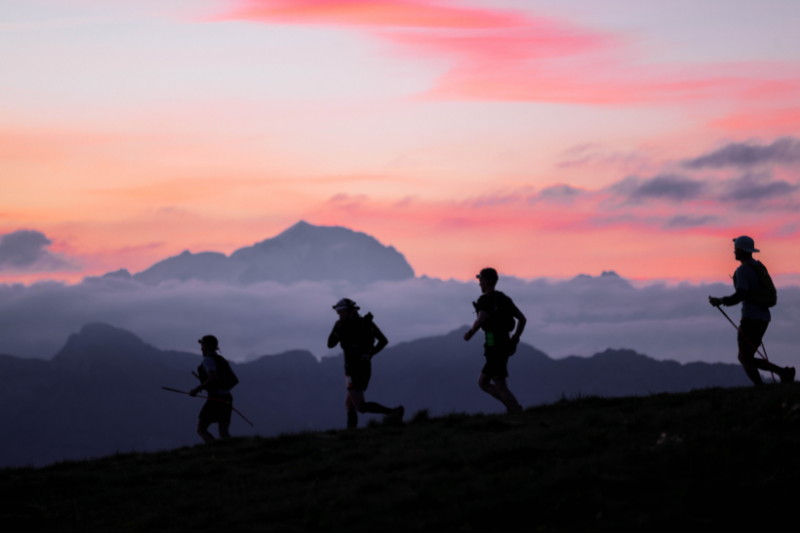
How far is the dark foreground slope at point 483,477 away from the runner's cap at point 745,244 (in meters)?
2.66

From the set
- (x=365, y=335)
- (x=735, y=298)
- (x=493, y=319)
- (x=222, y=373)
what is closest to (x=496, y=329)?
(x=493, y=319)

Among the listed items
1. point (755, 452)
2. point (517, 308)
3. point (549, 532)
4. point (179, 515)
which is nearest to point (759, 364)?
point (517, 308)

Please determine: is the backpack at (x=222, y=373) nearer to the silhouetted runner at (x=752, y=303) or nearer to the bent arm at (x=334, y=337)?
the bent arm at (x=334, y=337)

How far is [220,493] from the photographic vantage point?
36.0 ft

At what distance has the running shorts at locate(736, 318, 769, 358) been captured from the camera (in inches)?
546

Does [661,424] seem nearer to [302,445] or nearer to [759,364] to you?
[759,364]

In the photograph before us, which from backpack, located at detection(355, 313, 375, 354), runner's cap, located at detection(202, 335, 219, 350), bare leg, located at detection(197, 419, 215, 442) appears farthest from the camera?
runner's cap, located at detection(202, 335, 219, 350)

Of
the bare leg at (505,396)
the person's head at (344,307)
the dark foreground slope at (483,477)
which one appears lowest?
the dark foreground slope at (483,477)

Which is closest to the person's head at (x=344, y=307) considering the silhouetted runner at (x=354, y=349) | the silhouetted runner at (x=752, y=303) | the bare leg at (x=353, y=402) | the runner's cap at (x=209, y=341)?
the silhouetted runner at (x=354, y=349)

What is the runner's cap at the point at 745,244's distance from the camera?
46.2 feet

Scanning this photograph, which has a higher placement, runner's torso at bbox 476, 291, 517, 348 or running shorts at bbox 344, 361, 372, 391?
runner's torso at bbox 476, 291, 517, 348

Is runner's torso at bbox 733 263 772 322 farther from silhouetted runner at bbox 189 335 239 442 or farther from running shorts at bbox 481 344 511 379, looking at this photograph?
silhouetted runner at bbox 189 335 239 442

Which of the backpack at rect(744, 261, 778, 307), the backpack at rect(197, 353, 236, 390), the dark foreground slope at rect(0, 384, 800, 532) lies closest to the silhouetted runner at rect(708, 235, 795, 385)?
the backpack at rect(744, 261, 778, 307)

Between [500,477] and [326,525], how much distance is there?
1985mm
